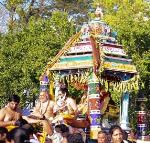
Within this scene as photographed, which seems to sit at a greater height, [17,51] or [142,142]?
[17,51]

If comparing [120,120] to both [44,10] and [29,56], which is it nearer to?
[29,56]

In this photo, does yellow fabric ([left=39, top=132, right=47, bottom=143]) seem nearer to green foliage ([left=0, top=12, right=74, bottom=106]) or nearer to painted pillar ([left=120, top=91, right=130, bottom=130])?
painted pillar ([left=120, top=91, right=130, bottom=130])

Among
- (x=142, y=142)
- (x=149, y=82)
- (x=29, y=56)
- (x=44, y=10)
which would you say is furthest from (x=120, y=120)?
(x=44, y=10)

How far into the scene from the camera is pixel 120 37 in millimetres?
23312

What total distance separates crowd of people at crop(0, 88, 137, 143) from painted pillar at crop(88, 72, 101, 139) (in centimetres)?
29

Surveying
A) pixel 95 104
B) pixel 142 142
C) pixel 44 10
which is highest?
pixel 44 10

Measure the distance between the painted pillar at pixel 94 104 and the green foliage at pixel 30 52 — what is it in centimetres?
938

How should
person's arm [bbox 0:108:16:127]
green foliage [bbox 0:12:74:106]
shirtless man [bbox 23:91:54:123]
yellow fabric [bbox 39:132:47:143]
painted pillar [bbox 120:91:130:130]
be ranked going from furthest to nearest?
green foliage [bbox 0:12:74:106]
painted pillar [bbox 120:91:130:130]
shirtless man [bbox 23:91:54:123]
yellow fabric [bbox 39:132:47:143]
person's arm [bbox 0:108:16:127]

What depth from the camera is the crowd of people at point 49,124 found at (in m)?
6.35

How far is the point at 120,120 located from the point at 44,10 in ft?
73.6

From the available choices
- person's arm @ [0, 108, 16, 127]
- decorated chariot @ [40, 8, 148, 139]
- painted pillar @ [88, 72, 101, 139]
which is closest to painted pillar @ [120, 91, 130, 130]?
decorated chariot @ [40, 8, 148, 139]

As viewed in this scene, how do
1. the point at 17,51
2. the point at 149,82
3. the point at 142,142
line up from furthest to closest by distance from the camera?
the point at 17,51, the point at 149,82, the point at 142,142

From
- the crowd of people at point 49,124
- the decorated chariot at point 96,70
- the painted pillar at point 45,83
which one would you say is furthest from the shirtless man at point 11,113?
the painted pillar at point 45,83

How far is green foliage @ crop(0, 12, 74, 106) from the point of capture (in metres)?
23.8
